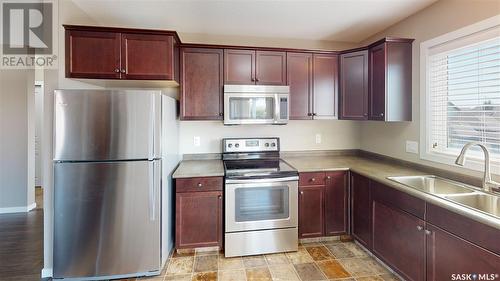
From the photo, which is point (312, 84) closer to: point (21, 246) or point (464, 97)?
point (464, 97)

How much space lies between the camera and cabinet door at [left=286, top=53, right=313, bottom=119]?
289 centimetres

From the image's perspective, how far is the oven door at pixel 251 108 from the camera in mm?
2713

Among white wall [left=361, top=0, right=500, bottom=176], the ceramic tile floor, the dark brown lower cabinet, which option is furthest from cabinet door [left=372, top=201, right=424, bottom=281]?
the dark brown lower cabinet

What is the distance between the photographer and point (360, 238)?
2531mm

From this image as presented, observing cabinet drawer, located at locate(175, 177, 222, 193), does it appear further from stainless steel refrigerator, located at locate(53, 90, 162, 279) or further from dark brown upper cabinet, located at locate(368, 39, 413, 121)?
dark brown upper cabinet, located at locate(368, 39, 413, 121)

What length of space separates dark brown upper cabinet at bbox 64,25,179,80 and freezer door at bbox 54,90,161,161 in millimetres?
378

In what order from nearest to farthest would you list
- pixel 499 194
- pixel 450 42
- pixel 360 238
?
pixel 499 194, pixel 450 42, pixel 360 238

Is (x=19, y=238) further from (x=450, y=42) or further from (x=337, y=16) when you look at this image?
(x=450, y=42)

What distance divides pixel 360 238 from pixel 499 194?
122cm

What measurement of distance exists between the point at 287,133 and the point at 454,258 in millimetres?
2070

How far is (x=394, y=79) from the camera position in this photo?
249 cm

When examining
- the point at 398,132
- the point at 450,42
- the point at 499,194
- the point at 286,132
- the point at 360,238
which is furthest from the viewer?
the point at 286,132

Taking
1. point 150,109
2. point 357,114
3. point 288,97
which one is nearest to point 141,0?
point 150,109

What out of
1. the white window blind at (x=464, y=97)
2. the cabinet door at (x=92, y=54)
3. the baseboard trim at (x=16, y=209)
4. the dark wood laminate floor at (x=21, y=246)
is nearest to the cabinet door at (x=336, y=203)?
the white window blind at (x=464, y=97)
